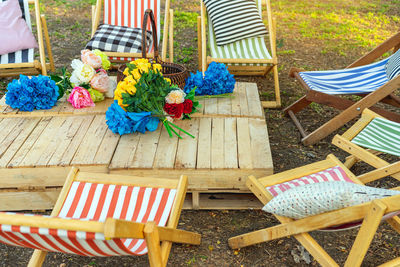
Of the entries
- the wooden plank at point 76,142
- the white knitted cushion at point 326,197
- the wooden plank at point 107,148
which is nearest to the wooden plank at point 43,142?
the wooden plank at point 76,142

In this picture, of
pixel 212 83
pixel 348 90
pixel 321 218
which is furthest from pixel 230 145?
pixel 348 90

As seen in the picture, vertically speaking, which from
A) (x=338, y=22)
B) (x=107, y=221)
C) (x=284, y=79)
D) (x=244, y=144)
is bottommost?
(x=284, y=79)

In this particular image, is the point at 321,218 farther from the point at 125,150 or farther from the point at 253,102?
the point at 253,102

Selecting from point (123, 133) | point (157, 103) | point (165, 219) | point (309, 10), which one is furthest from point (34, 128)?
point (309, 10)

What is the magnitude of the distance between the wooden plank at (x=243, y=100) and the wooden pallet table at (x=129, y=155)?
77 millimetres

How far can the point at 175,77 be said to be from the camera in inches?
110

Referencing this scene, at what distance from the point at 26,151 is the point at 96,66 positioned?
2.90 feet

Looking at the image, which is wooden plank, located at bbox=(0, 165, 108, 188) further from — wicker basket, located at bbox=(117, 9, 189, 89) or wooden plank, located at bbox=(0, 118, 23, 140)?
wicker basket, located at bbox=(117, 9, 189, 89)

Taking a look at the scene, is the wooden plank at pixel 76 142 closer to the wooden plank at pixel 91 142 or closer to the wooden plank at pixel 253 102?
the wooden plank at pixel 91 142

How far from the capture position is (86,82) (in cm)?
289

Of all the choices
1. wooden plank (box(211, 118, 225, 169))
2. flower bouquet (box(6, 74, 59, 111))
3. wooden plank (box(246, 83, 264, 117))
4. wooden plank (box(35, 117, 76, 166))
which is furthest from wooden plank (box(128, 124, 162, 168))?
flower bouquet (box(6, 74, 59, 111))

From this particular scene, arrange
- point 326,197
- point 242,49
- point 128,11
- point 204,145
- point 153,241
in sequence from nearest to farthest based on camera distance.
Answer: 1. point 153,241
2. point 326,197
3. point 204,145
4. point 242,49
5. point 128,11

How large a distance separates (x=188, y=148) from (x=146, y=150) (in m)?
0.25

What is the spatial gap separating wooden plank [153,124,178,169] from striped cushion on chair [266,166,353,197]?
605 millimetres
